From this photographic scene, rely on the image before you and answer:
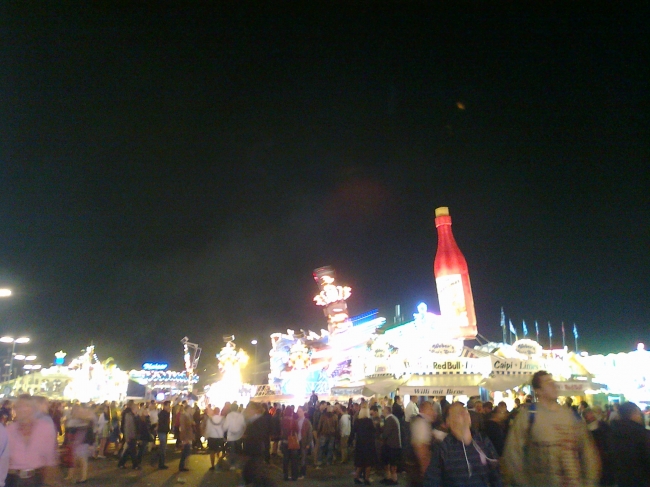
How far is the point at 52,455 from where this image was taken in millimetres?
6016

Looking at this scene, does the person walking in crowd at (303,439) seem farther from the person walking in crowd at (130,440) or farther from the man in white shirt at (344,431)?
the person walking in crowd at (130,440)

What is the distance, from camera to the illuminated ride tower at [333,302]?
50.8 m

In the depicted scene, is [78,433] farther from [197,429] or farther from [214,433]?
[197,429]

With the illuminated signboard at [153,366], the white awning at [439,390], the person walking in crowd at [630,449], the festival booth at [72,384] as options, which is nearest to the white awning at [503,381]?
the white awning at [439,390]

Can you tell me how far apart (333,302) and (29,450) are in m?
46.5

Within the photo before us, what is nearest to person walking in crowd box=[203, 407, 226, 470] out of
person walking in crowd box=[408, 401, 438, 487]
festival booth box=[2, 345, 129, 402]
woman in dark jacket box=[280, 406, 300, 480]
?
woman in dark jacket box=[280, 406, 300, 480]

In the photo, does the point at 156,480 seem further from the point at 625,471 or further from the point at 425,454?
the point at 625,471

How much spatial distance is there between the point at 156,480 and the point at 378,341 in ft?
47.5

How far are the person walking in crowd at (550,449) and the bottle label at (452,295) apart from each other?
30285mm

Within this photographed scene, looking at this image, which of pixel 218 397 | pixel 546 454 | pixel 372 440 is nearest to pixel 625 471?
pixel 546 454

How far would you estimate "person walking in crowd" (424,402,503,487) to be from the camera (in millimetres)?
4613

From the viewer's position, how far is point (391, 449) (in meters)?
12.3

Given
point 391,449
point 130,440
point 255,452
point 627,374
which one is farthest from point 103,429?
point 627,374

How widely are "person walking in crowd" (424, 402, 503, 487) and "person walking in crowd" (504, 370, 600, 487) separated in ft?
0.84
